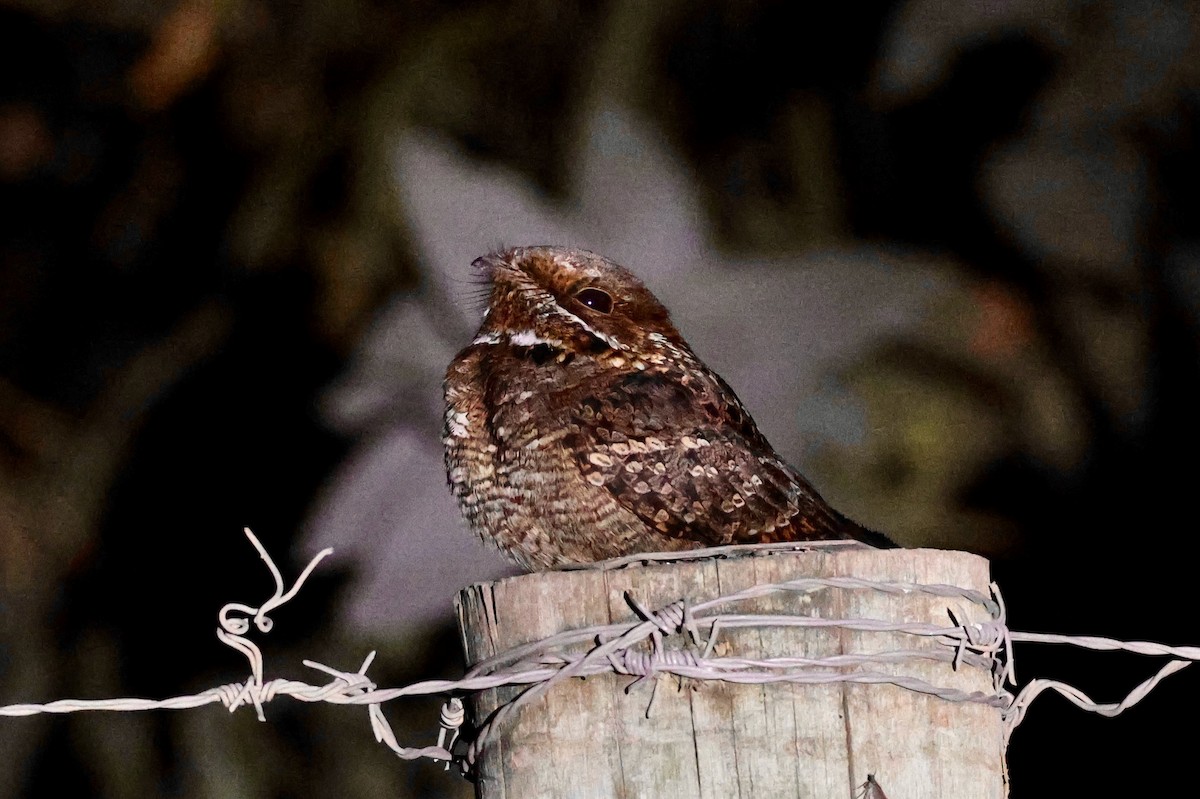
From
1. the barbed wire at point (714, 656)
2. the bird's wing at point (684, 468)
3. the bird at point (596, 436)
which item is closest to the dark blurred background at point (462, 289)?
the bird at point (596, 436)

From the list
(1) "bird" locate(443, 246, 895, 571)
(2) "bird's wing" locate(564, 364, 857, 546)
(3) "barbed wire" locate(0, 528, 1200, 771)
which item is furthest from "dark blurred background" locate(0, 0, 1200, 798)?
(3) "barbed wire" locate(0, 528, 1200, 771)

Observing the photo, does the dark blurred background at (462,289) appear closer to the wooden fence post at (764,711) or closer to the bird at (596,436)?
the bird at (596,436)

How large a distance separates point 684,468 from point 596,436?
5.7 inches

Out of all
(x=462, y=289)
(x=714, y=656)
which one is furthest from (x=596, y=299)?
(x=462, y=289)

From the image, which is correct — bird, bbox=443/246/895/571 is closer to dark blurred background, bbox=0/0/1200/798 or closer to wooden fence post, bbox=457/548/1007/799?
wooden fence post, bbox=457/548/1007/799

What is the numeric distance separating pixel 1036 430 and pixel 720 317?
1124 millimetres

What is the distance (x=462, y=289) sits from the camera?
339 cm

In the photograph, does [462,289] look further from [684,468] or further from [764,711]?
[764,711]

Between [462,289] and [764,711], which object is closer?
[764,711]

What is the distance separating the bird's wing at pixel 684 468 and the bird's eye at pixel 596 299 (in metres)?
0.15

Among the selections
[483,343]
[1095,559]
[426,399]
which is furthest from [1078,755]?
[483,343]

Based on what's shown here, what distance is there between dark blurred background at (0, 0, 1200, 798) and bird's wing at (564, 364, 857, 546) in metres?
1.40

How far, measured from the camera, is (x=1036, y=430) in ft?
13.6

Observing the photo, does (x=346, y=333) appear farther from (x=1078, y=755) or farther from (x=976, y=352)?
(x=1078, y=755)
